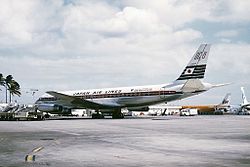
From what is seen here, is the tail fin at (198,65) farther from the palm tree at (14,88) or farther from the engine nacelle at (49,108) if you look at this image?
the palm tree at (14,88)

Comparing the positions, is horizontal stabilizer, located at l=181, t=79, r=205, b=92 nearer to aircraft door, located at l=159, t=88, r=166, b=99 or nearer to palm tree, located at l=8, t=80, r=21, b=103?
aircraft door, located at l=159, t=88, r=166, b=99

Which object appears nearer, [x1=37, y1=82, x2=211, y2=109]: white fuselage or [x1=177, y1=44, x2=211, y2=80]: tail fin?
[x1=37, y1=82, x2=211, y2=109]: white fuselage

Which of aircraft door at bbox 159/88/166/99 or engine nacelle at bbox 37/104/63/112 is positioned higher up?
aircraft door at bbox 159/88/166/99

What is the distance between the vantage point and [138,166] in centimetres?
977

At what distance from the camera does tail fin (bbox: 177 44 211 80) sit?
55.6 metres

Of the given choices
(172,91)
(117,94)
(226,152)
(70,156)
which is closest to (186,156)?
(226,152)

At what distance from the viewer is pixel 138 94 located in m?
56.3

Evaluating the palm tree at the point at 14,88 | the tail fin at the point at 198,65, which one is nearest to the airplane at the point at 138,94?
the tail fin at the point at 198,65

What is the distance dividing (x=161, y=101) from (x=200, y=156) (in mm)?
43654

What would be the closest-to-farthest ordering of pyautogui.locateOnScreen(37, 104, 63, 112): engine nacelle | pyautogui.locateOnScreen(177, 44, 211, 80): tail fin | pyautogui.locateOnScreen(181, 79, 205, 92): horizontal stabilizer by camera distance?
pyautogui.locateOnScreen(181, 79, 205, 92): horizontal stabilizer → pyautogui.locateOnScreen(177, 44, 211, 80): tail fin → pyautogui.locateOnScreen(37, 104, 63, 112): engine nacelle

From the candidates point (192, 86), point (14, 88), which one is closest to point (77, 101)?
point (192, 86)

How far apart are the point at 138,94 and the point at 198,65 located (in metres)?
9.67

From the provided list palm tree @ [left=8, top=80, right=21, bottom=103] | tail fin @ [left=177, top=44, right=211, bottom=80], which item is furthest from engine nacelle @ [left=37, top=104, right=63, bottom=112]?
palm tree @ [left=8, top=80, right=21, bottom=103]

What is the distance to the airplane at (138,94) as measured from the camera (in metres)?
54.3
